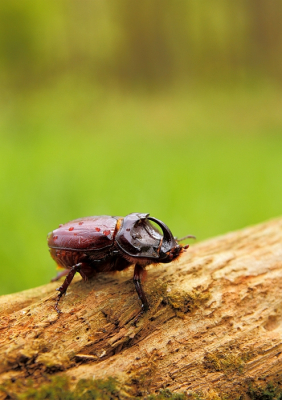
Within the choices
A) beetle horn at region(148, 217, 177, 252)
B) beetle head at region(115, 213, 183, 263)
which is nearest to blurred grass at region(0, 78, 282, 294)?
beetle head at region(115, 213, 183, 263)

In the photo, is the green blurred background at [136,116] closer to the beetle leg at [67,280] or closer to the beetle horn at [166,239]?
the beetle leg at [67,280]

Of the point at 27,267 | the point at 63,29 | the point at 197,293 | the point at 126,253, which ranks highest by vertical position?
the point at 63,29

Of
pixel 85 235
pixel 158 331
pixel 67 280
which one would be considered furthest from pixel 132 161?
pixel 158 331

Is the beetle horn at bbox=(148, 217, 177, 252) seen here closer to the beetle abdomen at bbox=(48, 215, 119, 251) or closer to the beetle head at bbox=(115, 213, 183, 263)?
the beetle head at bbox=(115, 213, 183, 263)

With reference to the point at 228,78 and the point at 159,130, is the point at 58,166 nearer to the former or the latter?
the point at 159,130

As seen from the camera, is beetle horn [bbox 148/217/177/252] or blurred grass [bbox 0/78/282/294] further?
blurred grass [bbox 0/78/282/294]

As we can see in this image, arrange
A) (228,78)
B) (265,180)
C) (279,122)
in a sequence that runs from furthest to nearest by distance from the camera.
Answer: (228,78) → (279,122) → (265,180)

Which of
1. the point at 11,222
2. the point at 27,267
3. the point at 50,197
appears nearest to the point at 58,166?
the point at 50,197
